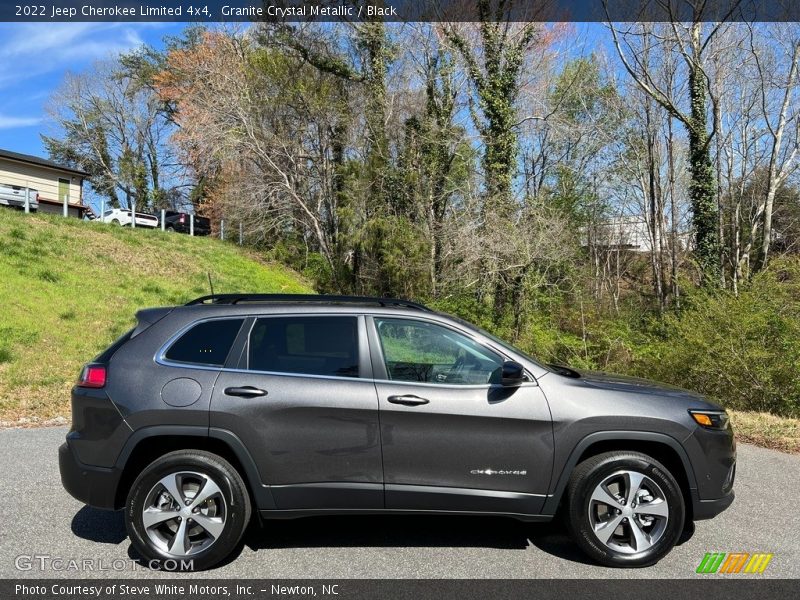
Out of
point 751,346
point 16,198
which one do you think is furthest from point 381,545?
point 16,198

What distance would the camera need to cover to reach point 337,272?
24.5 m

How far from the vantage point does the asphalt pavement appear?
3701mm

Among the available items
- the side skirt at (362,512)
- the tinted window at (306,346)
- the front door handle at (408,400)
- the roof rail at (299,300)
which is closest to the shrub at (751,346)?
the side skirt at (362,512)

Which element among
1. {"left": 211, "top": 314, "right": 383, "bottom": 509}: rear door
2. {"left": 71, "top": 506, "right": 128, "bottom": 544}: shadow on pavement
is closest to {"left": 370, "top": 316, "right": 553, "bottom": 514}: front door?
{"left": 211, "top": 314, "right": 383, "bottom": 509}: rear door

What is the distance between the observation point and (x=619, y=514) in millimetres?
3816

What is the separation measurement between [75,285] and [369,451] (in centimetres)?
1501

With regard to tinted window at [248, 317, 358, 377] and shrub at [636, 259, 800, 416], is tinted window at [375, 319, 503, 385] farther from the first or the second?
shrub at [636, 259, 800, 416]

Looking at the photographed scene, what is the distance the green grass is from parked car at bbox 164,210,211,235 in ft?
15.0

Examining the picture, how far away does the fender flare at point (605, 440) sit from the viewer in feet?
12.5

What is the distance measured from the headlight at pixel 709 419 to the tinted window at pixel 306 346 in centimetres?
229

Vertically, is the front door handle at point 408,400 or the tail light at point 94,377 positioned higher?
the tail light at point 94,377

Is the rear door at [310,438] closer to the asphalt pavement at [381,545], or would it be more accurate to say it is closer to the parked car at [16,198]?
the asphalt pavement at [381,545]

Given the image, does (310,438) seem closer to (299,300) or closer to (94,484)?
(299,300)

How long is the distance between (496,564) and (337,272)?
69.4 ft
